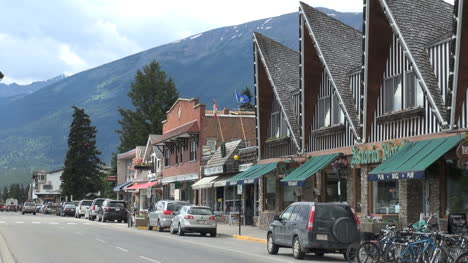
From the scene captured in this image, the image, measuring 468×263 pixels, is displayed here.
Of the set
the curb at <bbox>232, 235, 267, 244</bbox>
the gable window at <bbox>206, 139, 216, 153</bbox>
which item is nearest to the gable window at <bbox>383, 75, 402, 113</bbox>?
the curb at <bbox>232, 235, 267, 244</bbox>

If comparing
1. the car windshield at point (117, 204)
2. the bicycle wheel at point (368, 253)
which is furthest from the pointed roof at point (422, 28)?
the car windshield at point (117, 204)

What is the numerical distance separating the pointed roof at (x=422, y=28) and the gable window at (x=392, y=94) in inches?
79.2

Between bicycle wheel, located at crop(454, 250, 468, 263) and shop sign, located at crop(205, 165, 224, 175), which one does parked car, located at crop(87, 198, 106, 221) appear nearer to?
shop sign, located at crop(205, 165, 224, 175)

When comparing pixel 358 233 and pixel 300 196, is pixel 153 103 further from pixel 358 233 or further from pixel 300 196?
pixel 358 233

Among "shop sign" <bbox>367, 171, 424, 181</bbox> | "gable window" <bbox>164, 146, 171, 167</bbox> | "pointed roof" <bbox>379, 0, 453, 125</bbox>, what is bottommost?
"shop sign" <bbox>367, 171, 424, 181</bbox>

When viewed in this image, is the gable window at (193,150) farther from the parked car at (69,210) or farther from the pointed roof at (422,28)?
the pointed roof at (422,28)

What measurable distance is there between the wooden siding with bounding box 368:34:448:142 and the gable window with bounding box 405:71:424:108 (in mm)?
216

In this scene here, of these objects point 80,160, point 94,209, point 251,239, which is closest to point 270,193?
point 251,239

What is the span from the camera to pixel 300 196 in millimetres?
36500

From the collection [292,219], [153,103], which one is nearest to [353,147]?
[292,219]

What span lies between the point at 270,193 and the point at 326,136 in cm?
831

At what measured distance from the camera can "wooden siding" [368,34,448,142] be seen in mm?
25391

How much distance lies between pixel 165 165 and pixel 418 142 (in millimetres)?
42937

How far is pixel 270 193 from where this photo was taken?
41.4m
